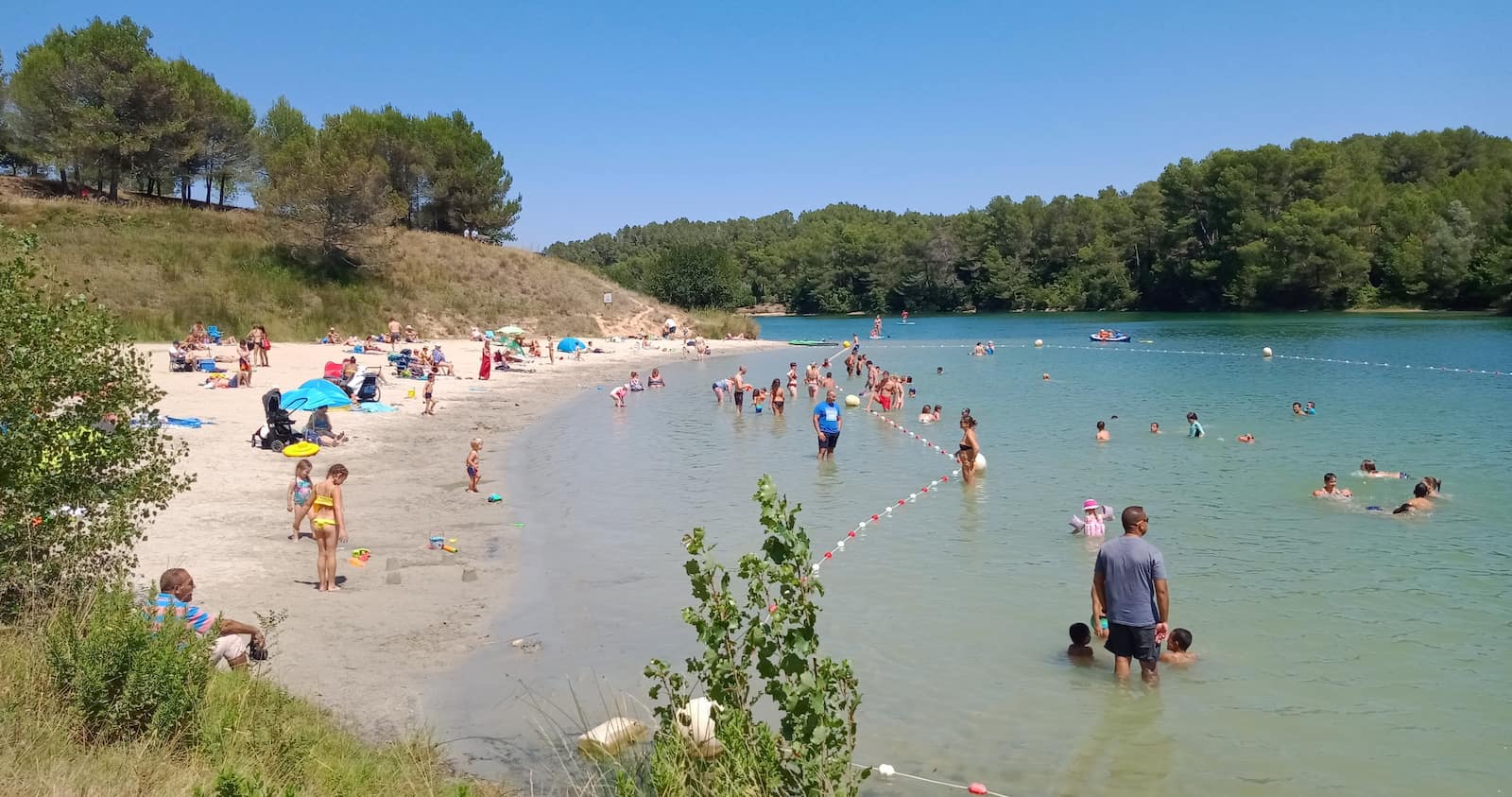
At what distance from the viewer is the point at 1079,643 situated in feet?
32.0

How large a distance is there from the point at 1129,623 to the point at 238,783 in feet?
21.7

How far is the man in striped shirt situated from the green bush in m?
1.54

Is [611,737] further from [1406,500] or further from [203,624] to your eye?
A: [1406,500]

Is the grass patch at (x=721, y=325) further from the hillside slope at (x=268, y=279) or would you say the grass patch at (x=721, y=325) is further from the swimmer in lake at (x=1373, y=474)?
the swimmer in lake at (x=1373, y=474)

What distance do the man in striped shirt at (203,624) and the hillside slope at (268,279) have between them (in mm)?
26532

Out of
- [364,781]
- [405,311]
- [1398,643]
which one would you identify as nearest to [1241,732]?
[1398,643]

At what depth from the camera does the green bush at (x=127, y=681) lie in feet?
20.1

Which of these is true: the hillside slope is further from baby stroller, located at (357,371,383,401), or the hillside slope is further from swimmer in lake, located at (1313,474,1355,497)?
swimmer in lake, located at (1313,474,1355,497)

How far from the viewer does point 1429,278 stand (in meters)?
75.7

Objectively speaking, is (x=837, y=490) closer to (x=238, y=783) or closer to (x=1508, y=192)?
(x=238, y=783)

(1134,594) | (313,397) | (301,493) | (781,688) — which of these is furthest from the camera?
(313,397)

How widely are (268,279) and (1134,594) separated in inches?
1705

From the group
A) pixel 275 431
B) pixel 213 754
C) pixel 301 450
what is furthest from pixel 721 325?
pixel 213 754

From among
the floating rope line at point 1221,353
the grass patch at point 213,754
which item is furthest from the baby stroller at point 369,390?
the floating rope line at point 1221,353
